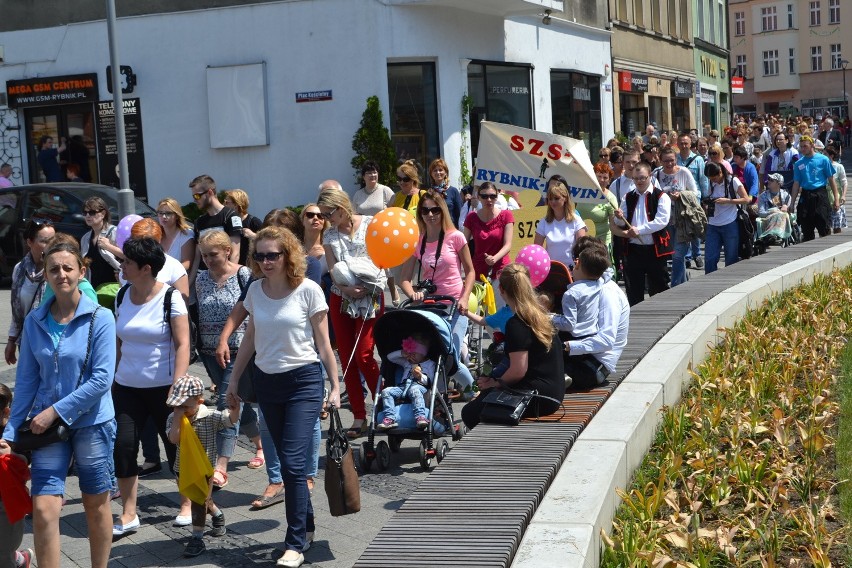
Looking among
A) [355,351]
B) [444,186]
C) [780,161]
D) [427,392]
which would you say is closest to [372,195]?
[444,186]

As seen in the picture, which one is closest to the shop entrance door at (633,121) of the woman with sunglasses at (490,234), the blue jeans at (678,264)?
the blue jeans at (678,264)

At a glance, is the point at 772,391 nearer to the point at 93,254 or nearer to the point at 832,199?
the point at 93,254

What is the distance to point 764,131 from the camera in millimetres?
35281

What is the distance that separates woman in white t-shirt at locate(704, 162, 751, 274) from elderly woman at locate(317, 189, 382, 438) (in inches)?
249

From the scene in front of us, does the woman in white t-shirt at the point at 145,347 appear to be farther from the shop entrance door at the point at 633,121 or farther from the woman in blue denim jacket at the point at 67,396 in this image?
the shop entrance door at the point at 633,121

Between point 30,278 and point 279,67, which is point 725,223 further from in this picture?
point 279,67

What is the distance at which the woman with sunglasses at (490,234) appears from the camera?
1094 centimetres

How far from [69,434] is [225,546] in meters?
1.26

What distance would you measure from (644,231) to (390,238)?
3847 mm

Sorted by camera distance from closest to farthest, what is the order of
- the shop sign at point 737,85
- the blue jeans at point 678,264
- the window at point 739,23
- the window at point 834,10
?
the blue jeans at point 678,264 < the shop sign at point 737,85 < the window at point 834,10 < the window at point 739,23

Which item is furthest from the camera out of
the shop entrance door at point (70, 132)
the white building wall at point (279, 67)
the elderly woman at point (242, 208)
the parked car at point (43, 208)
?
the shop entrance door at point (70, 132)

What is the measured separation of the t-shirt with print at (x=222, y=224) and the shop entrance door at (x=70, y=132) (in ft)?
53.5

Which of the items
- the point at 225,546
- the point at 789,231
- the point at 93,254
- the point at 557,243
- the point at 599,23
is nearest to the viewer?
the point at 225,546

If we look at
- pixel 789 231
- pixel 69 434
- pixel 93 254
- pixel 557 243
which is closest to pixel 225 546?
pixel 69 434
